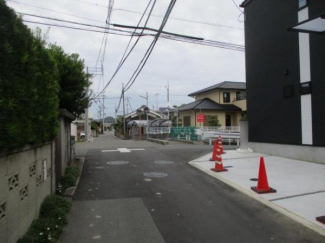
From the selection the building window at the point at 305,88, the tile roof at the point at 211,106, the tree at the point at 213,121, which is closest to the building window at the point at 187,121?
the tile roof at the point at 211,106

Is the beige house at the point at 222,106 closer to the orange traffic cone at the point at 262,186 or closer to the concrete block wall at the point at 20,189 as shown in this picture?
the orange traffic cone at the point at 262,186

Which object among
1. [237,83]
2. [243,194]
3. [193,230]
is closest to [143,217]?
[193,230]

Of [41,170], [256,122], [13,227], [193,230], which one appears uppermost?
[256,122]

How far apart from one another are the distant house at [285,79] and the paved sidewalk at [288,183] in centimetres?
107

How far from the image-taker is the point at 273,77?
38.3 ft

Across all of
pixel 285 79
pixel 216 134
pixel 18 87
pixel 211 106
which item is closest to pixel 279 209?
pixel 18 87

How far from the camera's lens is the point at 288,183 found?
6773 mm

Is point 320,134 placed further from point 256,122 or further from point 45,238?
point 45,238

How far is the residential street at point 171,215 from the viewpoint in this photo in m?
3.93

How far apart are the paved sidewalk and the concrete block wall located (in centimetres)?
437

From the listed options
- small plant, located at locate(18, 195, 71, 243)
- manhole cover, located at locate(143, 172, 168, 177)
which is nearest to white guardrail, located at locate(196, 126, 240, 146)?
manhole cover, located at locate(143, 172, 168, 177)

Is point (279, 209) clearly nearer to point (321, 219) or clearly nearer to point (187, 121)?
point (321, 219)

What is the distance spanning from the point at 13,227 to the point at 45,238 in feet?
1.74

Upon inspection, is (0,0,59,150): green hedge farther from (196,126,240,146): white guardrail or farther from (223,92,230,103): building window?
(223,92,230,103): building window
